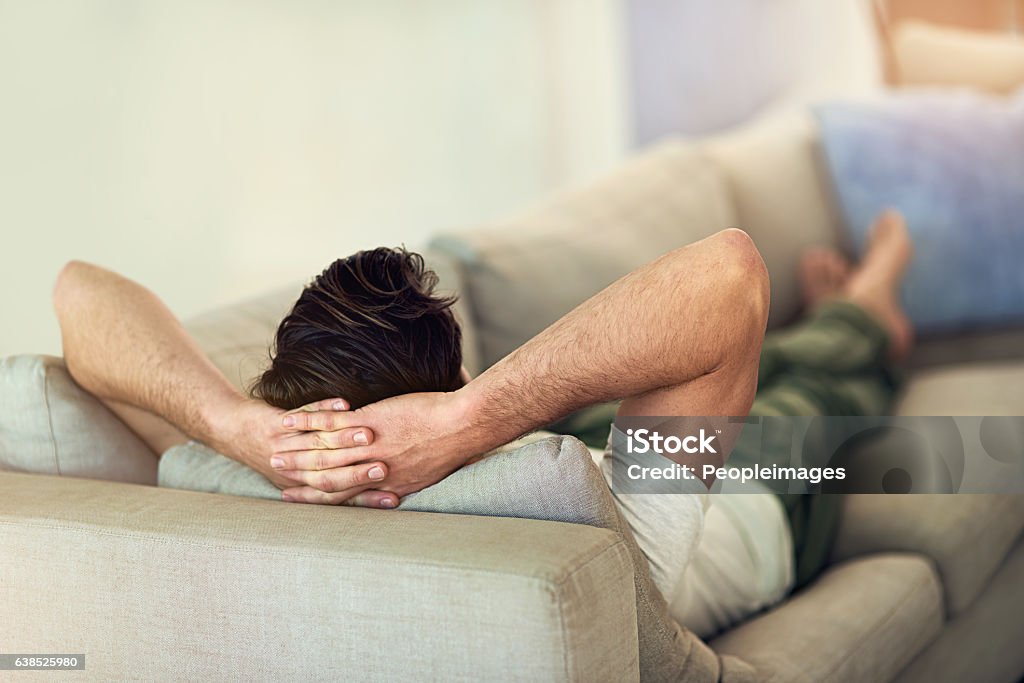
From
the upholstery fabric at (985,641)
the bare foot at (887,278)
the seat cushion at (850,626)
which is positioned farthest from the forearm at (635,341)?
the bare foot at (887,278)

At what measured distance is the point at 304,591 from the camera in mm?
783

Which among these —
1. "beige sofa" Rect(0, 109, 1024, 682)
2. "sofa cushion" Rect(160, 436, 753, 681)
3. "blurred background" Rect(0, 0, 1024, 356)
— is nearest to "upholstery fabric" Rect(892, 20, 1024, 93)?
"blurred background" Rect(0, 0, 1024, 356)

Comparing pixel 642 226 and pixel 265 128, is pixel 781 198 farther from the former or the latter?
pixel 265 128

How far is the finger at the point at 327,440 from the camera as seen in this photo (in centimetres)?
90

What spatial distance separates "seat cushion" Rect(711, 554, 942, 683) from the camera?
3.42 ft

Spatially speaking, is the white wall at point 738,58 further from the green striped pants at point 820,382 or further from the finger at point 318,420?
the finger at point 318,420

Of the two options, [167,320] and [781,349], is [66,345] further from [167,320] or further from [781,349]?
[781,349]

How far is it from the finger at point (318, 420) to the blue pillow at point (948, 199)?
5.37 feet

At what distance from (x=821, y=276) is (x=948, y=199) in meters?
0.32

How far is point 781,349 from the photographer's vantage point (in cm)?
181

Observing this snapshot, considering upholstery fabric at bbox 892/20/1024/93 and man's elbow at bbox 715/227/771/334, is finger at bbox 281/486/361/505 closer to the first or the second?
man's elbow at bbox 715/227/771/334

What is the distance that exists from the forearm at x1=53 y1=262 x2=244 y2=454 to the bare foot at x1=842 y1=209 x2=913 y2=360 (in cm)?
140

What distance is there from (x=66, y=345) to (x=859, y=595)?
0.89 m

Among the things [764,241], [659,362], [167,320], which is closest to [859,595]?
[659,362]
